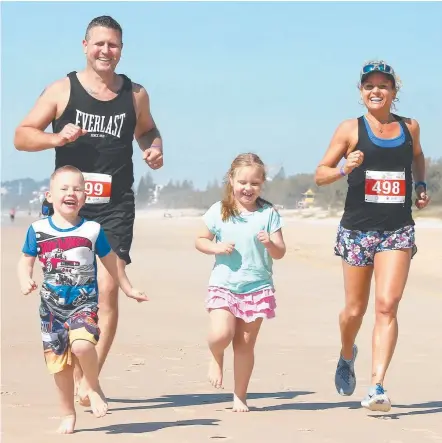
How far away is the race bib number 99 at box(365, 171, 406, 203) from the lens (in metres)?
7.23

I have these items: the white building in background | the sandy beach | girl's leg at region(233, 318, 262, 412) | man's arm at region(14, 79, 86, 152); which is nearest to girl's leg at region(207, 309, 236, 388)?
girl's leg at region(233, 318, 262, 412)

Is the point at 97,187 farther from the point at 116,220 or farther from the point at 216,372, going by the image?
the point at 216,372

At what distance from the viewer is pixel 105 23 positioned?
704 cm

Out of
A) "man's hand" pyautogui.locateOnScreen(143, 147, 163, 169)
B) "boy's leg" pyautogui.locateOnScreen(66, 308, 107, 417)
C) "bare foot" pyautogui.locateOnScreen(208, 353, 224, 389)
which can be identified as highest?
"man's hand" pyautogui.locateOnScreen(143, 147, 163, 169)

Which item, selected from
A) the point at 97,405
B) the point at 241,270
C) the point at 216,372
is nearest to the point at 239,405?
the point at 216,372

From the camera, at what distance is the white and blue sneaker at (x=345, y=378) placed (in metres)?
7.54

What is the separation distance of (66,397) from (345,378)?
2236 millimetres

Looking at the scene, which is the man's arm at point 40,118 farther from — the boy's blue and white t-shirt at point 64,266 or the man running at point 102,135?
the boy's blue and white t-shirt at point 64,266

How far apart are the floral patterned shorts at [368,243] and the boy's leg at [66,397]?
7.24 ft

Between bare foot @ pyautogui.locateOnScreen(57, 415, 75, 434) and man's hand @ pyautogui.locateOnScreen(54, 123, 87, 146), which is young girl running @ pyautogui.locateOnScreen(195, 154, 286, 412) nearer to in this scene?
→ man's hand @ pyautogui.locateOnScreen(54, 123, 87, 146)

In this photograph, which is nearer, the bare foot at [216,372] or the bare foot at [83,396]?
the bare foot at [83,396]

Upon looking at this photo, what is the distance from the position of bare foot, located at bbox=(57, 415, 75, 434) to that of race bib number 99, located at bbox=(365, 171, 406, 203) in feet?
7.95

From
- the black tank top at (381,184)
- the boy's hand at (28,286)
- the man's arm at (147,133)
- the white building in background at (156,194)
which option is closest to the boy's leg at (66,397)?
the boy's hand at (28,286)

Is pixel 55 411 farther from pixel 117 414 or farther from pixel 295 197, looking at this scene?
pixel 295 197
